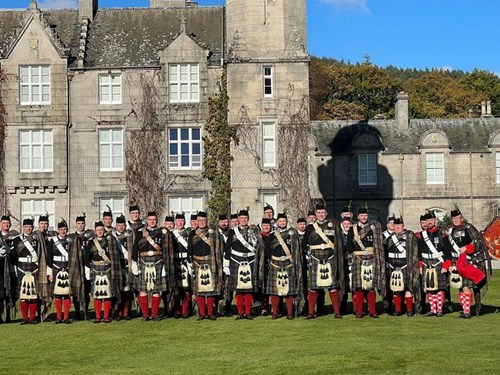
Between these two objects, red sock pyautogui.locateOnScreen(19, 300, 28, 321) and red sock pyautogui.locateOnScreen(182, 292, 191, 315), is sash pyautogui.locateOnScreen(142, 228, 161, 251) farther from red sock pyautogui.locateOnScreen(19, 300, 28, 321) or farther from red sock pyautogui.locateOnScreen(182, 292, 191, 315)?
red sock pyautogui.locateOnScreen(19, 300, 28, 321)

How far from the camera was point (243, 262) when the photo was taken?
58.9 feet

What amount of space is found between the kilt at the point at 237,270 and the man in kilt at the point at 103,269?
2101 mm

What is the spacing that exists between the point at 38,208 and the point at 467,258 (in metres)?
22.8

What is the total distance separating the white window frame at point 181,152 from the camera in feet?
120

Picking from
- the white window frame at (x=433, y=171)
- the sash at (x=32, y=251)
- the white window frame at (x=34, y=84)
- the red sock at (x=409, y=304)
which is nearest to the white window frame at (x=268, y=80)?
the white window frame at (x=34, y=84)

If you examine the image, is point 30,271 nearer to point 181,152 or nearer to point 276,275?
point 276,275

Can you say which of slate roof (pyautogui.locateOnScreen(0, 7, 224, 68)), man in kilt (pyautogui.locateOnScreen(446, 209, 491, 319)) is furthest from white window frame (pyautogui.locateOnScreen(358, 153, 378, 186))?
man in kilt (pyautogui.locateOnScreen(446, 209, 491, 319))

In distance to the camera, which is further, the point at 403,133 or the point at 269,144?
the point at 403,133

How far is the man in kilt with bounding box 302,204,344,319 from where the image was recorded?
Answer: 17.4 metres

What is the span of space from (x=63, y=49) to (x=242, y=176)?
8606 mm

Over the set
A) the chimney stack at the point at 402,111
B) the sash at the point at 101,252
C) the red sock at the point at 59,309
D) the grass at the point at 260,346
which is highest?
the chimney stack at the point at 402,111

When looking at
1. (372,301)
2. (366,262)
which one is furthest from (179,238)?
(372,301)

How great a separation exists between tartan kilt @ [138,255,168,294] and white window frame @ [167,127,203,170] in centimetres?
1860

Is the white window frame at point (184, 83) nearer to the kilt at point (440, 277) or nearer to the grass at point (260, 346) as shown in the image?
the grass at point (260, 346)
